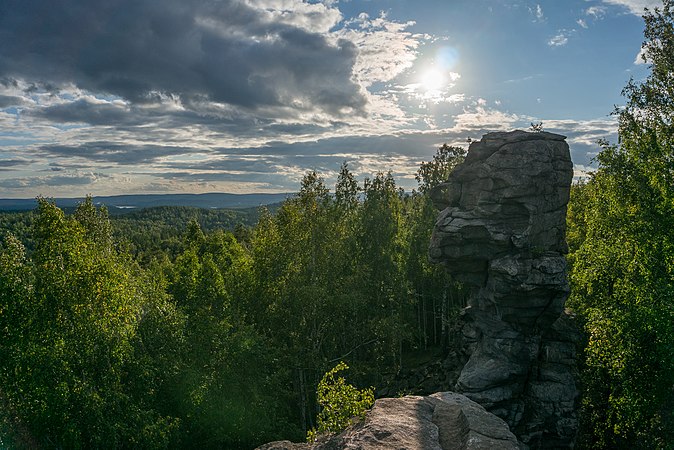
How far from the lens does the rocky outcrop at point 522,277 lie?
92.5ft

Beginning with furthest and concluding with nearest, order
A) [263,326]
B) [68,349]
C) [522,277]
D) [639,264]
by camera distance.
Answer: [263,326] < [522,277] < [639,264] < [68,349]

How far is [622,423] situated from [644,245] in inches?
366

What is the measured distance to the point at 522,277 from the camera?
93.1 feet

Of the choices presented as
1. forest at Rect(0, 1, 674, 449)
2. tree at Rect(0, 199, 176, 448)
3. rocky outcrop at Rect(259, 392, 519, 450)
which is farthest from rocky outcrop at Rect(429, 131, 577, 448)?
tree at Rect(0, 199, 176, 448)

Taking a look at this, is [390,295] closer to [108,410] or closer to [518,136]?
[518,136]

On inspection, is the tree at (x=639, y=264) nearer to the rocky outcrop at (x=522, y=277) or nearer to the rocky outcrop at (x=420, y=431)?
the rocky outcrop at (x=522, y=277)

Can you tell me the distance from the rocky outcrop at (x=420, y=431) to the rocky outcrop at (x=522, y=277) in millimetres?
16388

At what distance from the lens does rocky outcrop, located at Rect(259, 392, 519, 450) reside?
11.2m

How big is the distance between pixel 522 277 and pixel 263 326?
63.3 feet

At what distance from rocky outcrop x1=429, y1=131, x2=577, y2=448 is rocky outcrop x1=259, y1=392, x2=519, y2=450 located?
16.4 metres

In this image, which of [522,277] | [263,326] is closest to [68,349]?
[263,326]

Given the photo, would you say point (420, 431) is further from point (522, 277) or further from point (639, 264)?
point (522, 277)

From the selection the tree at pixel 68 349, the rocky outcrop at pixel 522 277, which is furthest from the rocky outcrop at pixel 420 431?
the rocky outcrop at pixel 522 277

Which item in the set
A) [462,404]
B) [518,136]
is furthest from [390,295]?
[462,404]
